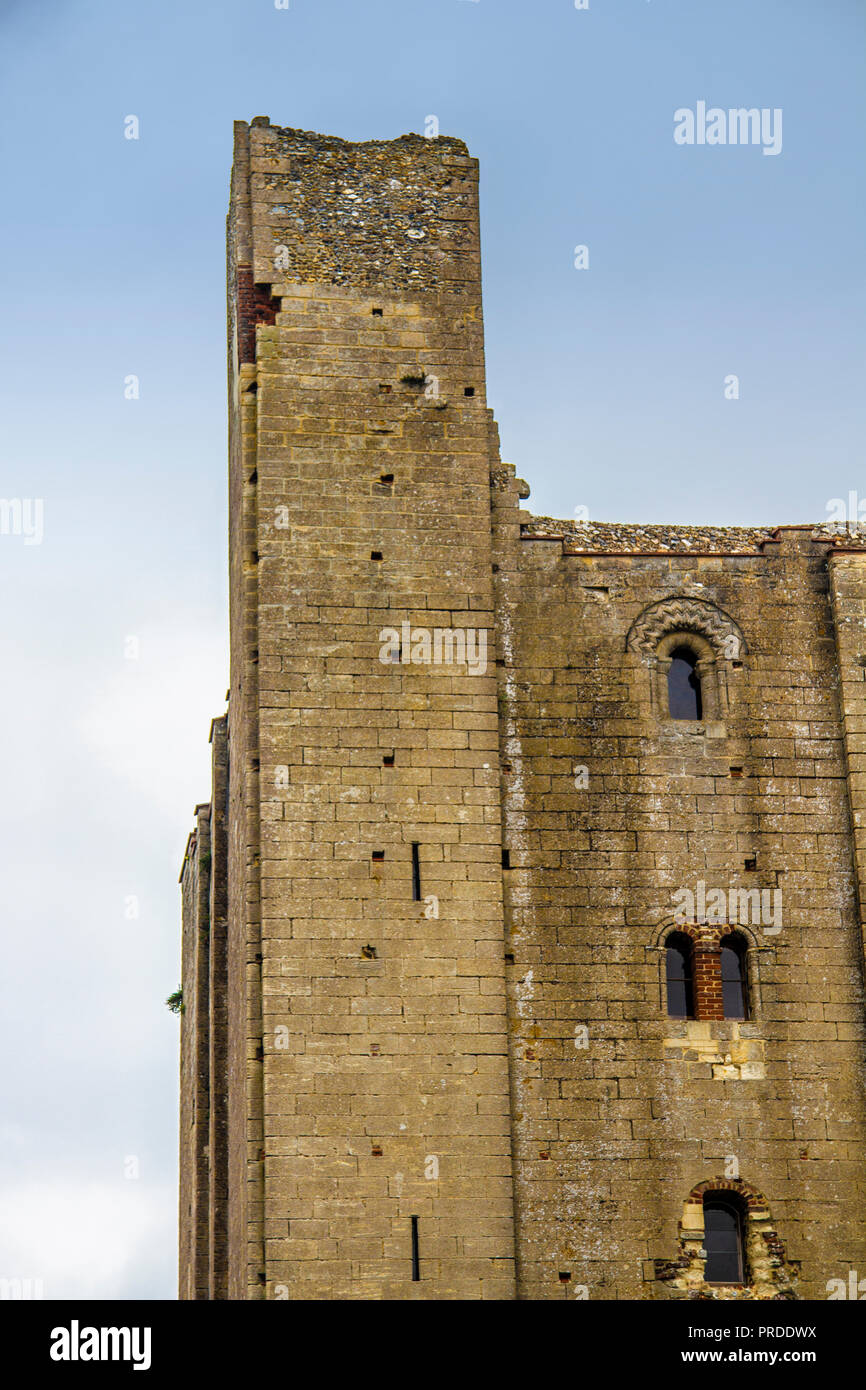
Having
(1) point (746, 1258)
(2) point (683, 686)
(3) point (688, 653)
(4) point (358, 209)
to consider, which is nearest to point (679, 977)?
(1) point (746, 1258)

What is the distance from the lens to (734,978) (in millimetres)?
34344

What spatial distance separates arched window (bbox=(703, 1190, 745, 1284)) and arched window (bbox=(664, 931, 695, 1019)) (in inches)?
97.7

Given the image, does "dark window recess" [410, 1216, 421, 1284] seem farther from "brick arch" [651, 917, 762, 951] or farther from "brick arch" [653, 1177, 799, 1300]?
"brick arch" [651, 917, 762, 951]

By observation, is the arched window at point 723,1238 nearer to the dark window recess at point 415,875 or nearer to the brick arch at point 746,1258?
the brick arch at point 746,1258

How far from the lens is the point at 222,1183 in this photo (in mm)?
40062

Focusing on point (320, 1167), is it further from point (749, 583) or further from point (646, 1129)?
point (749, 583)

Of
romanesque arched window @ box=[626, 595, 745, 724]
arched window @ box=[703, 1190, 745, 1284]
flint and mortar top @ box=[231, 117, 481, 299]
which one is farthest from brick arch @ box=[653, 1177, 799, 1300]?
flint and mortar top @ box=[231, 117, 481, 299]

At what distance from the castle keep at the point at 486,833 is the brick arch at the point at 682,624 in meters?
0.07

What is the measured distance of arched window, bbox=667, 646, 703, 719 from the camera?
35.5 metres

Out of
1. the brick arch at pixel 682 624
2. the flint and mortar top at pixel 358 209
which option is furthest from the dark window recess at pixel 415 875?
the flint and mortar top at pixel 358 209

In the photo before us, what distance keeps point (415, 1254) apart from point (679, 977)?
5507 mm

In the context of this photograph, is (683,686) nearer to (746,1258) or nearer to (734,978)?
(734,978)

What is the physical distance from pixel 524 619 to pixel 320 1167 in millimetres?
8351

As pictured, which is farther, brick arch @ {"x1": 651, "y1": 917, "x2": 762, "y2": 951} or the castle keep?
brick arch @ {"x1": 651, "y1": 917, "x2": 762, "y2": 951}
